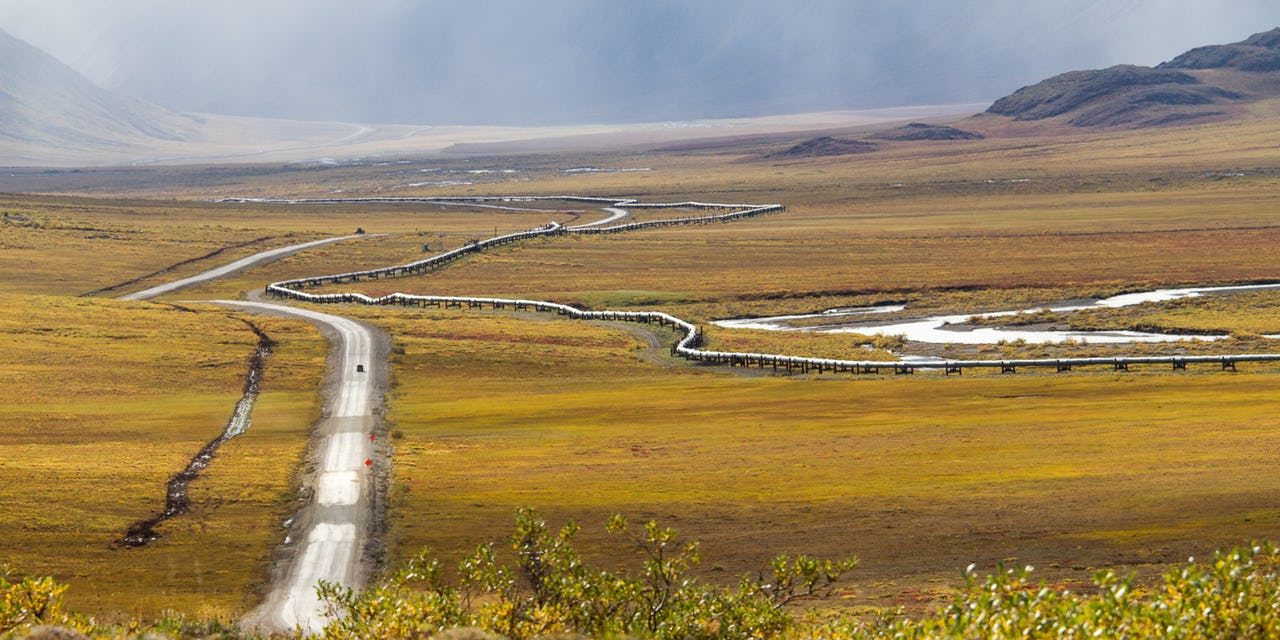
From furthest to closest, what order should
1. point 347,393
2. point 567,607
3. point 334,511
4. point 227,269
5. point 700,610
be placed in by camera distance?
1. point 227,269
2. point 347,393
3. point 334,511
4. point 567,607
5. point 700,610

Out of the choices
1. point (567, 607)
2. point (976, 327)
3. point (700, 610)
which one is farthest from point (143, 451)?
point (976, 327)

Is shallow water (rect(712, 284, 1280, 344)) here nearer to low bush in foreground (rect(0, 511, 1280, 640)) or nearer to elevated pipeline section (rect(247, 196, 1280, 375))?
elevated pipeline section (rect(247, 196, 1280, 375))

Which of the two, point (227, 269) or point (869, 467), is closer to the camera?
point (869, 467)

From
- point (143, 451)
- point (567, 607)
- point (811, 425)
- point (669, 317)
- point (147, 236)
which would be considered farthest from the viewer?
point (147, 236)

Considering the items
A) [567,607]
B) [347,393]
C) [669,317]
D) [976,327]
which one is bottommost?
[976,327]

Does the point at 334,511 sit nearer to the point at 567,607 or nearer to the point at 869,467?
the point at 869,467

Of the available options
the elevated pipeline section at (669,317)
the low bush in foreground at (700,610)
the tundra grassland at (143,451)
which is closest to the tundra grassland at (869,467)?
the elevated pipeline section at (669,317)

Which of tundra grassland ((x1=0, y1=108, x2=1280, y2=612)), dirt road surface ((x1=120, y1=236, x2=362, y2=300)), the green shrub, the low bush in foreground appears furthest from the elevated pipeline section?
the green shrub
